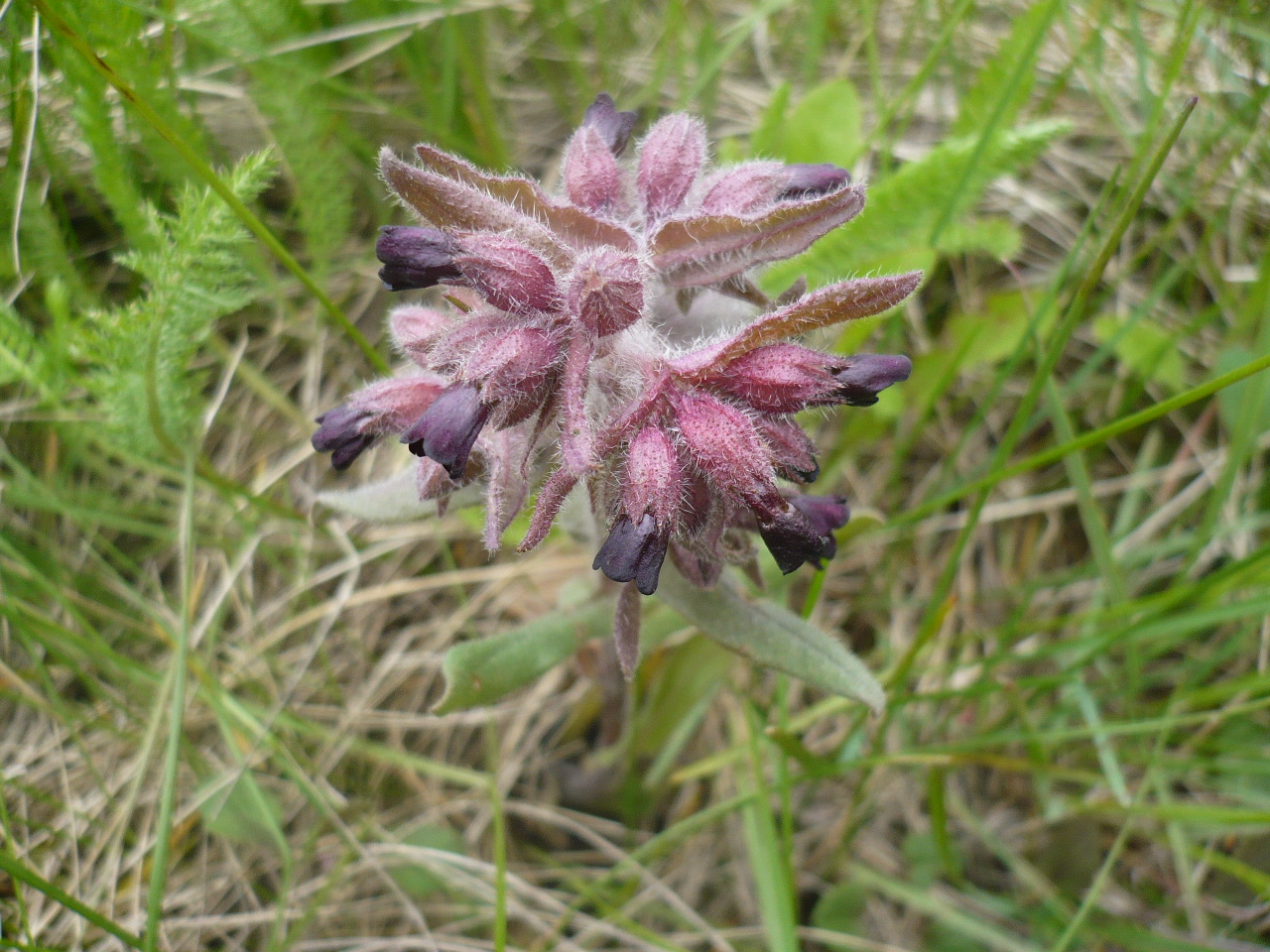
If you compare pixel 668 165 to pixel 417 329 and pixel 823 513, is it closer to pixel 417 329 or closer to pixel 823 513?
pixel 417 329

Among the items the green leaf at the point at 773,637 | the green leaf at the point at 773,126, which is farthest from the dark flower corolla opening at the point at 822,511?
the green leaf at the point at 773,126

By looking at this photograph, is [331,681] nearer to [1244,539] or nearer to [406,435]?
[406,435]

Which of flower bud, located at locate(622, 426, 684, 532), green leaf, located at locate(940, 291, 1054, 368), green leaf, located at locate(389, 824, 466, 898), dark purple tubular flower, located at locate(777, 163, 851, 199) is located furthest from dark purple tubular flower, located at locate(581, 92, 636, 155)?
green leaf, located at locate(389, 824, 466, 898)

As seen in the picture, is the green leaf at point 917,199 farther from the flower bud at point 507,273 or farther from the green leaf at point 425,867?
the green leaf at point 425,867

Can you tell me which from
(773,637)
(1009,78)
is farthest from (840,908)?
(1009,78)

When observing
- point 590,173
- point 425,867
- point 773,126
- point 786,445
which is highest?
point 590,173

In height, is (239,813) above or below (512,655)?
below

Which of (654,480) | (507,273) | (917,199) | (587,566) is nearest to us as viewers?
(654,480)
